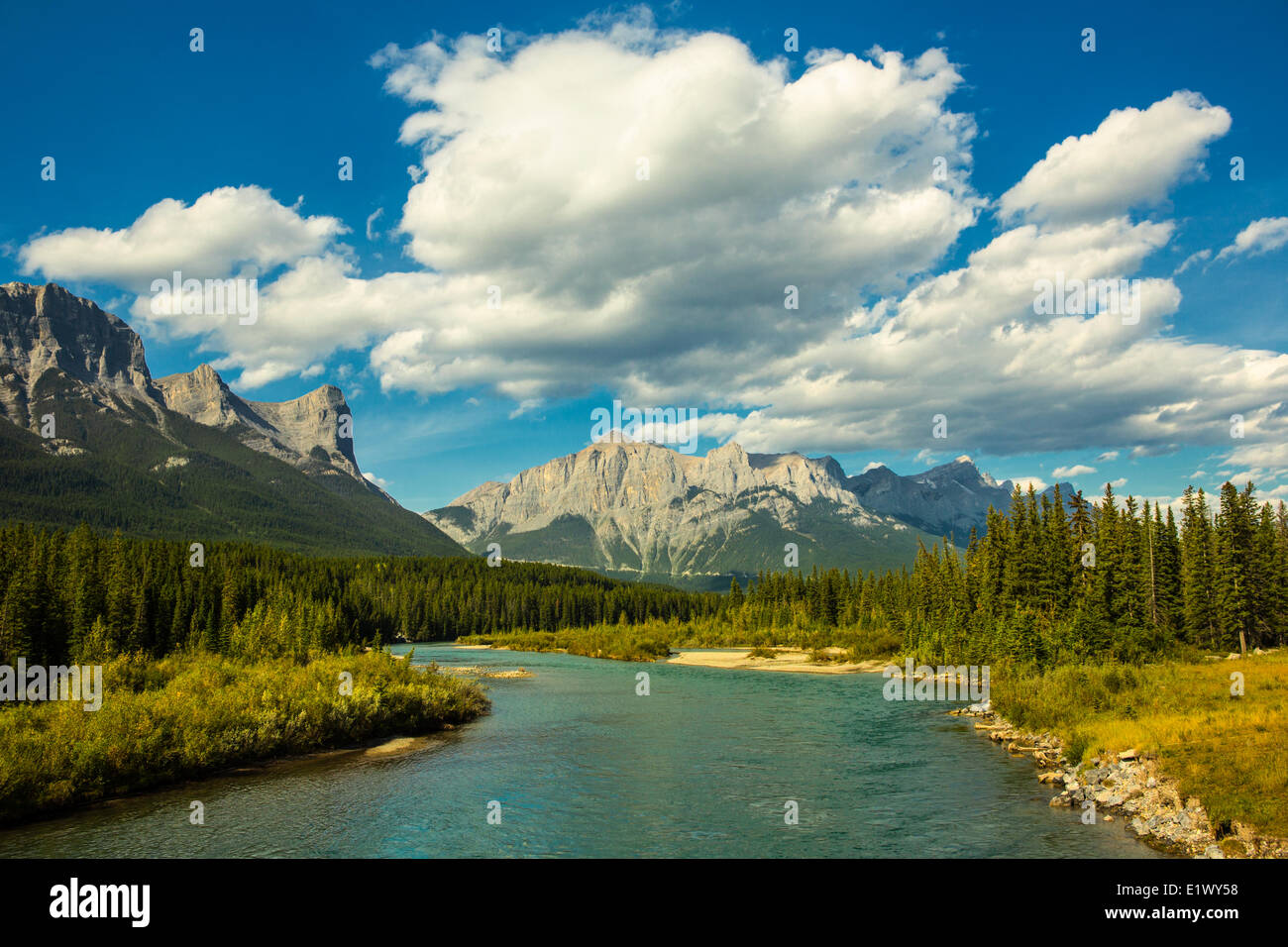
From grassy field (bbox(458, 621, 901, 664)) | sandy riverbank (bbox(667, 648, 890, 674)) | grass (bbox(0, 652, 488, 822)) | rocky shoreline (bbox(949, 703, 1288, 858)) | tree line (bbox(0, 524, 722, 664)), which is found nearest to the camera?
rocky shoreline (bbox(949, 703, 1288, 858))

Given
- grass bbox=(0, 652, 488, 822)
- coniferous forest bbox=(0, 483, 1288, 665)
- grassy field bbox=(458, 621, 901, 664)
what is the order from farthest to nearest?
grassy field bbox=(458, 621, 901, 664), coniferous forest bbox=(0, 483, 1288, 665), grass bbox=(0, 652, 488, 822)

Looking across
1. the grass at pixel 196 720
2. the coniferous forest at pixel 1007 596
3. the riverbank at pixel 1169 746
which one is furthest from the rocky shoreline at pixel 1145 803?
the grass at pixel 196 720

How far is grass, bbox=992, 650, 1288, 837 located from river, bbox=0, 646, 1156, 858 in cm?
337

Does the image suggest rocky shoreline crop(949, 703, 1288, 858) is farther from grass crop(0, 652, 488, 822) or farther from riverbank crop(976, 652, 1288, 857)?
grass crop(0, 652, 488, 822)

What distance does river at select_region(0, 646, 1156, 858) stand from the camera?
24.4 meters

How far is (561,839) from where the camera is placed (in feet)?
83.4

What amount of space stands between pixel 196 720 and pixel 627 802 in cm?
2210

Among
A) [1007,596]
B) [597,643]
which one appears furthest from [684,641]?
[1007,596]

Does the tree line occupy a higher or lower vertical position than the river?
higher

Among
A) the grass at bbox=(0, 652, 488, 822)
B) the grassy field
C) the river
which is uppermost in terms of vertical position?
the grass at bbox=(0, 652, 488, 822)

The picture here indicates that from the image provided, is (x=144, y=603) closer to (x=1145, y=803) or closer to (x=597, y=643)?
(x=597, y=643)

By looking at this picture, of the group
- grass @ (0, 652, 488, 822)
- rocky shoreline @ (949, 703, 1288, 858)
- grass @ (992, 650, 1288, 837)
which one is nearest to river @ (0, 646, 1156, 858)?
rocky shoreline @ (949, 703, 1288, 858)
